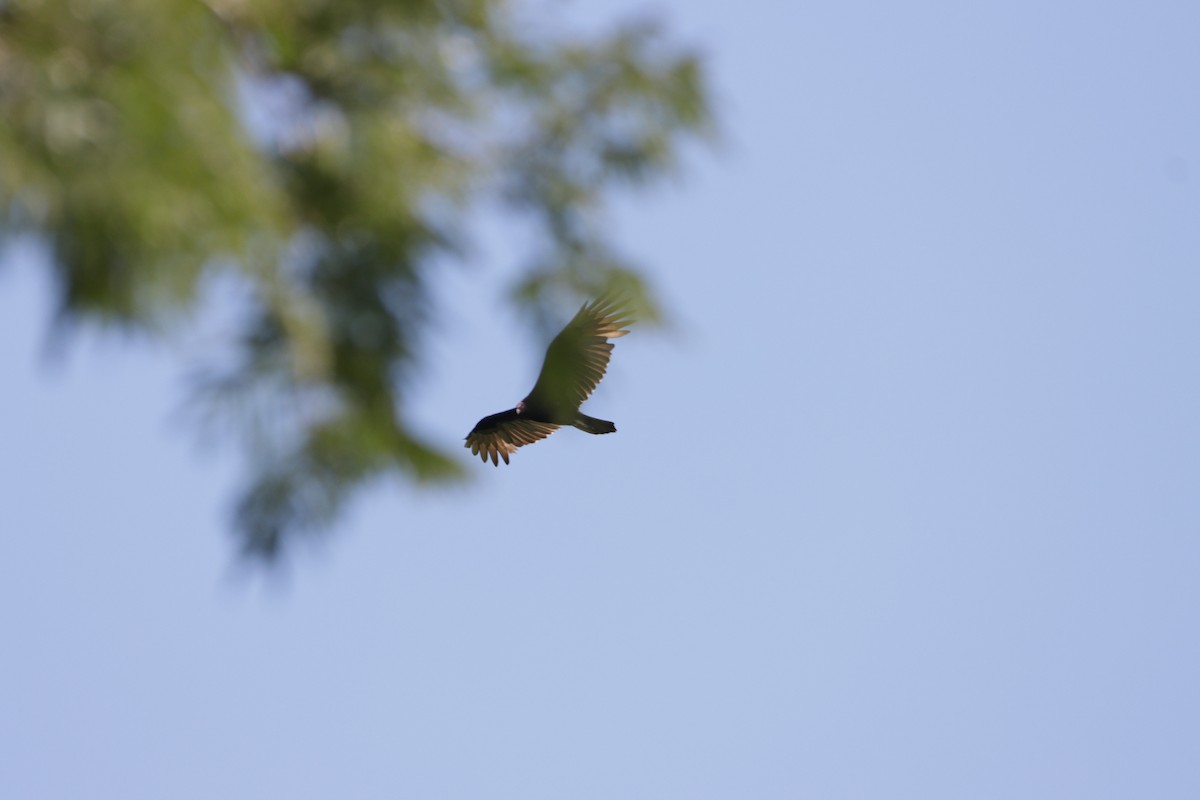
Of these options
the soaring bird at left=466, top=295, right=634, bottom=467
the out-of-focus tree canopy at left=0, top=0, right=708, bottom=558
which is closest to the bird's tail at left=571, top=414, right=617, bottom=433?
the soaring bird at left=466, top=295, right=634, bottom=467

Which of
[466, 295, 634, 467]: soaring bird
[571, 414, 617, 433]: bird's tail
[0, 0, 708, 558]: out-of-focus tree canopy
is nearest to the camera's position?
[0, 0, 708, 558]: out-of-focus tree canopy

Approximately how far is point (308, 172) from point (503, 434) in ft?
16.7

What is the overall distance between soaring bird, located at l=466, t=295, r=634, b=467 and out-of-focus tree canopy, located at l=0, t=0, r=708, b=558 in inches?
27.8

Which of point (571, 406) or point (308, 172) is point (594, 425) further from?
point (308, 172)

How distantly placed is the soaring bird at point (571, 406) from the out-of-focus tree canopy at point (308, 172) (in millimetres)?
705

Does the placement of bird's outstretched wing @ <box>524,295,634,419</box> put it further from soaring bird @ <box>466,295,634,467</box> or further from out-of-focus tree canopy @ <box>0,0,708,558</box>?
out-of-focus tree canopy @ <box>0,0,708,558</box>

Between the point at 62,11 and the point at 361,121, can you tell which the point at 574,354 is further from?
the point at 62,11

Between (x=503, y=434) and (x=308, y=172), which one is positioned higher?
(x=503, y=434)

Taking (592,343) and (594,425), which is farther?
(594,425)

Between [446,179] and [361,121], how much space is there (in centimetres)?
27

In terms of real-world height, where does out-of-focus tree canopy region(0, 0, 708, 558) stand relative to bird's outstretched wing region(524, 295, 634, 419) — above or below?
below

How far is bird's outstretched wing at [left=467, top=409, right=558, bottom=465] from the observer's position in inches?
335

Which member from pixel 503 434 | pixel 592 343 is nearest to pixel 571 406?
pixel 592 343

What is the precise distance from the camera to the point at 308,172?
144 inches
